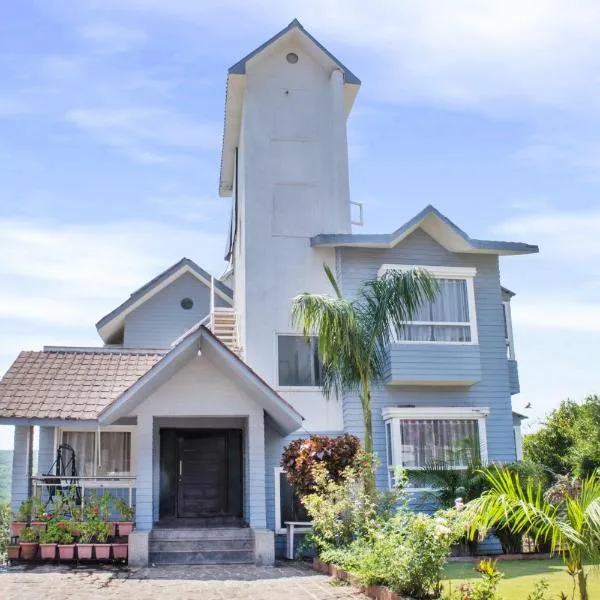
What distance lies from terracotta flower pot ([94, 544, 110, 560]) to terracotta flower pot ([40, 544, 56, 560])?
75cm

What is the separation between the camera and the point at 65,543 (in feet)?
48.6

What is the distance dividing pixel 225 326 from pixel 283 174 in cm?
444

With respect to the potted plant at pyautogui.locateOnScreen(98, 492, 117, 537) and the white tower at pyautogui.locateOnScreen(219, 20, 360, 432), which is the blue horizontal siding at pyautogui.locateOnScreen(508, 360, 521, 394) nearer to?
the white tower at pyautogui.locateOnScreen(219, 20, 360, 432)

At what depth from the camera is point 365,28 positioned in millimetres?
11688

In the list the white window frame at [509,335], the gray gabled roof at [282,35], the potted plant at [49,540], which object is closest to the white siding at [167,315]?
the gray gabled roof at [282,35]

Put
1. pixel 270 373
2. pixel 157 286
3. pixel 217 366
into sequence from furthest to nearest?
pixel 157 286 → pixel 270 373 → pixel 217 366

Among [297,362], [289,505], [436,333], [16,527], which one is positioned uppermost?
[436,333]

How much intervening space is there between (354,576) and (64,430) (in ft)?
30.4

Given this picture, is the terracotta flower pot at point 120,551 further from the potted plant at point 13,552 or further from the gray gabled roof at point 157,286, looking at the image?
the gray gabled roof at point 157,286

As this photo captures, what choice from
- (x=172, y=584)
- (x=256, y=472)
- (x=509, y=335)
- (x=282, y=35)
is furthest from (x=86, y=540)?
(x=282, y=35)

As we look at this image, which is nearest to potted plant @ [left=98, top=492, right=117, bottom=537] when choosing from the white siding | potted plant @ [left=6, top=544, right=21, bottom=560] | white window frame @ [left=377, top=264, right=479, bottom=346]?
potted plant @ [left=6, top=544, right=21, bottom=560]

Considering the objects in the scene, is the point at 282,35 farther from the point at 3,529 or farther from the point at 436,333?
the point at 3,529

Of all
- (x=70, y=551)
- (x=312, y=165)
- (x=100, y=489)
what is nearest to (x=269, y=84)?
(x=312, y=165)

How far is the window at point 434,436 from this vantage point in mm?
18719
